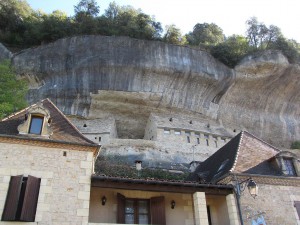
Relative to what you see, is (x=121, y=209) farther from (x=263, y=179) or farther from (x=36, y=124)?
(x=263, y=179)

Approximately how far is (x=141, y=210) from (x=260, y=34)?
37.0 metres

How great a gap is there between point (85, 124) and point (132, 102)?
513 centimetres

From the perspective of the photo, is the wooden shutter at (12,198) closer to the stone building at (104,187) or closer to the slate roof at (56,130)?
the stone building at (104,187)

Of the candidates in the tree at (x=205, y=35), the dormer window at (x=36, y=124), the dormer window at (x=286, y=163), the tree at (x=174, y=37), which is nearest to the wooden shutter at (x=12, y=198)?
the dormer window at (x=36, y=124)

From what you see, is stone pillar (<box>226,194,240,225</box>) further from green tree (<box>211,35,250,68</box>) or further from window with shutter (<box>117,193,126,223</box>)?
green tree (<box>211,35,250,68</box>)

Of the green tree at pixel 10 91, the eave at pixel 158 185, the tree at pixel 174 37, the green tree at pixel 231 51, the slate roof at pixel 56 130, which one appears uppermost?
the tree at pixel 174 37

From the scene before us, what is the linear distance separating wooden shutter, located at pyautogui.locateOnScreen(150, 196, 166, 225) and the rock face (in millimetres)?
21103

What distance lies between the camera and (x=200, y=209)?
32.1 feet

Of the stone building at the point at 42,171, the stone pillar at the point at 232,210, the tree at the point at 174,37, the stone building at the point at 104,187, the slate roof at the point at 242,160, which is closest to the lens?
the stone building at the point at 42,171

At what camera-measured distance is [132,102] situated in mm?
31484

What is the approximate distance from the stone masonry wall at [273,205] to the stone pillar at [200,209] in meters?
1.31

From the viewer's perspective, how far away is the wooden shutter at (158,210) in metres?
9.79

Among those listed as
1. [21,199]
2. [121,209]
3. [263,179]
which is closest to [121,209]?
[121,209]

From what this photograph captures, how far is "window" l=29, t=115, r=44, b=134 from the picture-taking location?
973 centimetres
